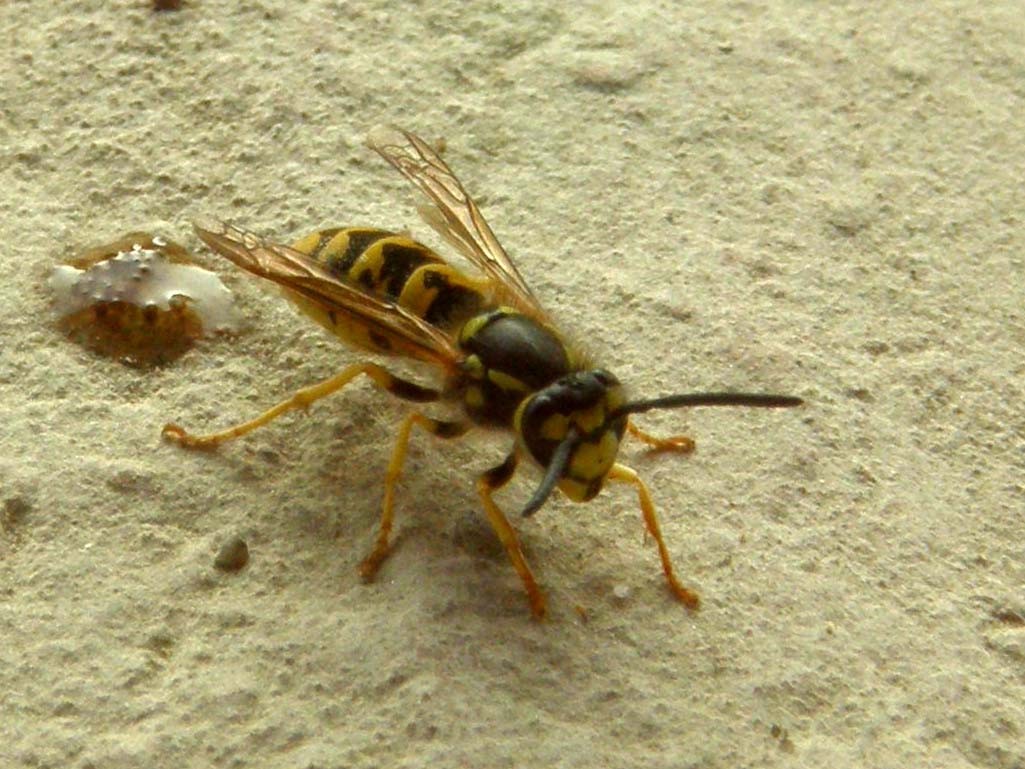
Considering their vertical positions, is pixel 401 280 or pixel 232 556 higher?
pixel 401 280

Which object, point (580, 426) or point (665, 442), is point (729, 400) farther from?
point (665, 442)

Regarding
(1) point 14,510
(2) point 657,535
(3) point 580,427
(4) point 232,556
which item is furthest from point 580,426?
(1) point 14,510

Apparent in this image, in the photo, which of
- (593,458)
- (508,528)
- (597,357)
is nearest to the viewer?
(593,458)

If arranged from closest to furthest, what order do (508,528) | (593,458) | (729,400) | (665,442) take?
(729,400) → (593,458) → (508,528) → (665,442)

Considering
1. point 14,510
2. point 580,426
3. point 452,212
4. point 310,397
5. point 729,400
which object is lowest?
point 14,510

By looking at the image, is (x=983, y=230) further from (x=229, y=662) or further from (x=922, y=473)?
(x=229, y=662)

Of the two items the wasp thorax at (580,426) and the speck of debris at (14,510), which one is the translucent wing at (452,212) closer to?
the wasp thorax at (580,426)

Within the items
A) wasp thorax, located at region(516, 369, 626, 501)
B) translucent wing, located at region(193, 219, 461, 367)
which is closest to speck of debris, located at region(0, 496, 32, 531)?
translucent wing, located at region(193, 219, 461, 367)
